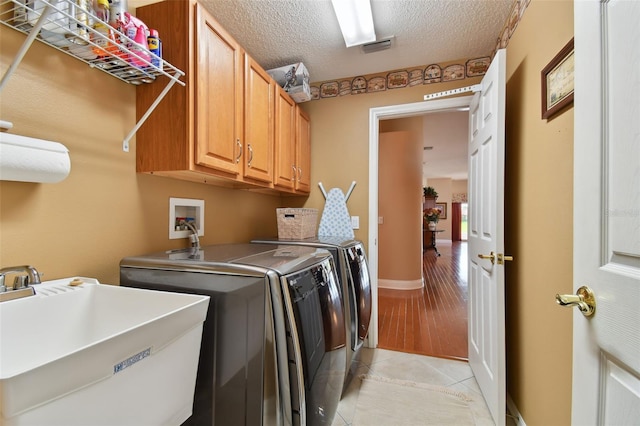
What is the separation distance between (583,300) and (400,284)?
3.70m

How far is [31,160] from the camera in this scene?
84 cm

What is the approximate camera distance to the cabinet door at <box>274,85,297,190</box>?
6.63 feet

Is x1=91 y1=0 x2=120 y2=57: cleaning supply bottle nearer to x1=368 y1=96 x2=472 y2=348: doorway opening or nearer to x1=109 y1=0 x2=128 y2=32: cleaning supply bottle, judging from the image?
x1=109 y1=0 x2=128 y2=32: cleaning supply bottle

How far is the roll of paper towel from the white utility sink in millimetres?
358

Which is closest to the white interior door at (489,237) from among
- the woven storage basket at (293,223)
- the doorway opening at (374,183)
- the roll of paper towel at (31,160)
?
the doorway opening at (374,183)

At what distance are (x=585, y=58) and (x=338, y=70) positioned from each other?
77.3 inches

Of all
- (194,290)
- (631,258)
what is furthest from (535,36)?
(194,290)

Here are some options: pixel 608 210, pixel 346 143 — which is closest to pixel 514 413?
pixel 608 210

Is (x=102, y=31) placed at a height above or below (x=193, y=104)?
above

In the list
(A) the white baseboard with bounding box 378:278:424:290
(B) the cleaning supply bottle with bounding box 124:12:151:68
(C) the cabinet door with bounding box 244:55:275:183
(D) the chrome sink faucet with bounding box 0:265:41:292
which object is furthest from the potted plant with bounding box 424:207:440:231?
(D) the chrome sink faucet with bounding box 0:265:41:292

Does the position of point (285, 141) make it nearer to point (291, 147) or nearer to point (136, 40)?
point (291, 147)

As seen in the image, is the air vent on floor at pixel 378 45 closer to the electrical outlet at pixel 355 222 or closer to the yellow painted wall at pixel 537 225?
the yellow painted wall at pixel 537 225

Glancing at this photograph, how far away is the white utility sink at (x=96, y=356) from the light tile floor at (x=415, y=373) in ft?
3.94

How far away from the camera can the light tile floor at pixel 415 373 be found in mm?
1625
